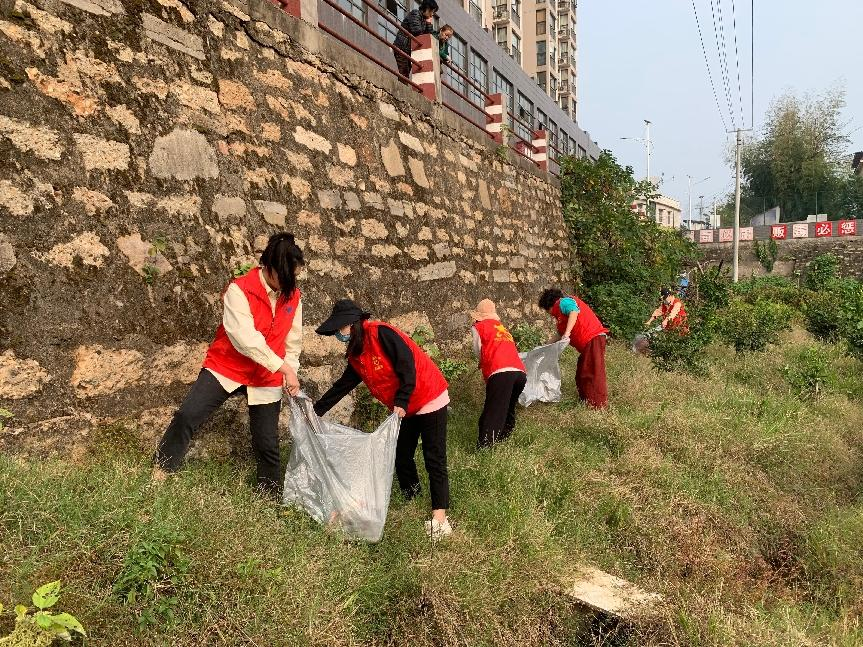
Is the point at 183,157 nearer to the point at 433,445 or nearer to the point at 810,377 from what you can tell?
the point at 433,445

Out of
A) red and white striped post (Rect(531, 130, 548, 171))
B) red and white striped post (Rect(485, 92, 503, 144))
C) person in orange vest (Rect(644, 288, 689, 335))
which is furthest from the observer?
red and white striped post (Rect(531, 130, 548, 171))

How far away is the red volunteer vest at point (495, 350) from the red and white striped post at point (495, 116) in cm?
488

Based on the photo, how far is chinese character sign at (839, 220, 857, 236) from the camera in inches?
1155

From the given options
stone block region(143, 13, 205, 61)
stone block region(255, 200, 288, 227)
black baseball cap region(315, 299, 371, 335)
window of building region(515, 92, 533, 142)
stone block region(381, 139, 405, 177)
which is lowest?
black baseball cap region(315, 299, 371, 335)

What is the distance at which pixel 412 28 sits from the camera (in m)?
7.32

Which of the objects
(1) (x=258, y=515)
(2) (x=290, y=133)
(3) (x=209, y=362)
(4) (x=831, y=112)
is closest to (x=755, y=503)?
(1) (x=258, y=515)

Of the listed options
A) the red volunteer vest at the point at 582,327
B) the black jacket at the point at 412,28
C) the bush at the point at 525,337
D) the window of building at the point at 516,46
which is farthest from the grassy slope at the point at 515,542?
the window of building at the point at 516,46

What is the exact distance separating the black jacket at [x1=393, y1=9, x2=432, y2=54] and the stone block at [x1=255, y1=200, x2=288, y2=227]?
3.97 meters

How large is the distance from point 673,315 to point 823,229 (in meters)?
28.3

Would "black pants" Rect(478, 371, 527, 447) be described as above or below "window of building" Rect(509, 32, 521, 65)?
below

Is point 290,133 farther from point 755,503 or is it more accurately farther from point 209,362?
point 755,503

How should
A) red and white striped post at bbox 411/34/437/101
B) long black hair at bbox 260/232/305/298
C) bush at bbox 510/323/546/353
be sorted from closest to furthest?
long black hair at bbox 260/232/305/298
red and white striped post at bbox 411/34/437/101
bush at bbox 510/323/546/353

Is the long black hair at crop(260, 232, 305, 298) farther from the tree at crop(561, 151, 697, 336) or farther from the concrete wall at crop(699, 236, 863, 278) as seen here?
the concrete wall at crop(699, 236, 863, 278)

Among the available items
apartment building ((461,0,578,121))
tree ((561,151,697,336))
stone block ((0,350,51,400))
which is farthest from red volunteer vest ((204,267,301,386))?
apartment building ((461,0,578,121))
